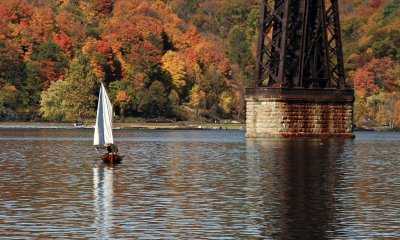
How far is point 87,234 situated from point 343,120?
86.7 meters

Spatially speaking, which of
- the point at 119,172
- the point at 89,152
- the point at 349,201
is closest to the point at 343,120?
the point at 89,152

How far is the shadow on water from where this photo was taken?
4325 cm

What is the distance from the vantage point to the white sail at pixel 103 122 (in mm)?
83250

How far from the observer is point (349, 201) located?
174 ft

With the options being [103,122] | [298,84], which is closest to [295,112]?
[298,84]

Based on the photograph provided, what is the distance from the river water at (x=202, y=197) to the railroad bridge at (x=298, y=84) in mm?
27676

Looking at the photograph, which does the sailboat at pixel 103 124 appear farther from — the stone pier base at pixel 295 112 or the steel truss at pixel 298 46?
the steel truss at pixel 298 46

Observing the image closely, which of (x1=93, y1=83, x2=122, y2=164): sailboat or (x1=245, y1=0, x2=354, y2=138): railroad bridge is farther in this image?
(x1=245, y1=0, x2=354, y2=138): railroad bridge

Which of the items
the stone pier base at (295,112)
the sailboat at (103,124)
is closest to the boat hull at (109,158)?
the sailboat at (103,124)

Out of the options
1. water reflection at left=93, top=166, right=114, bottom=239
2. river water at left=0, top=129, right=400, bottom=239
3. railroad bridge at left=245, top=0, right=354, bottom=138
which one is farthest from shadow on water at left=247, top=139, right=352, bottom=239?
railroad bridge at left=245, top=0, right=354, bottom=138

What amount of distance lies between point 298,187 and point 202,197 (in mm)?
7692

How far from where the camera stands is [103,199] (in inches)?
2104

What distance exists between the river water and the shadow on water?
48 mm

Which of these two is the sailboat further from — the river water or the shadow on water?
the shadow on water
